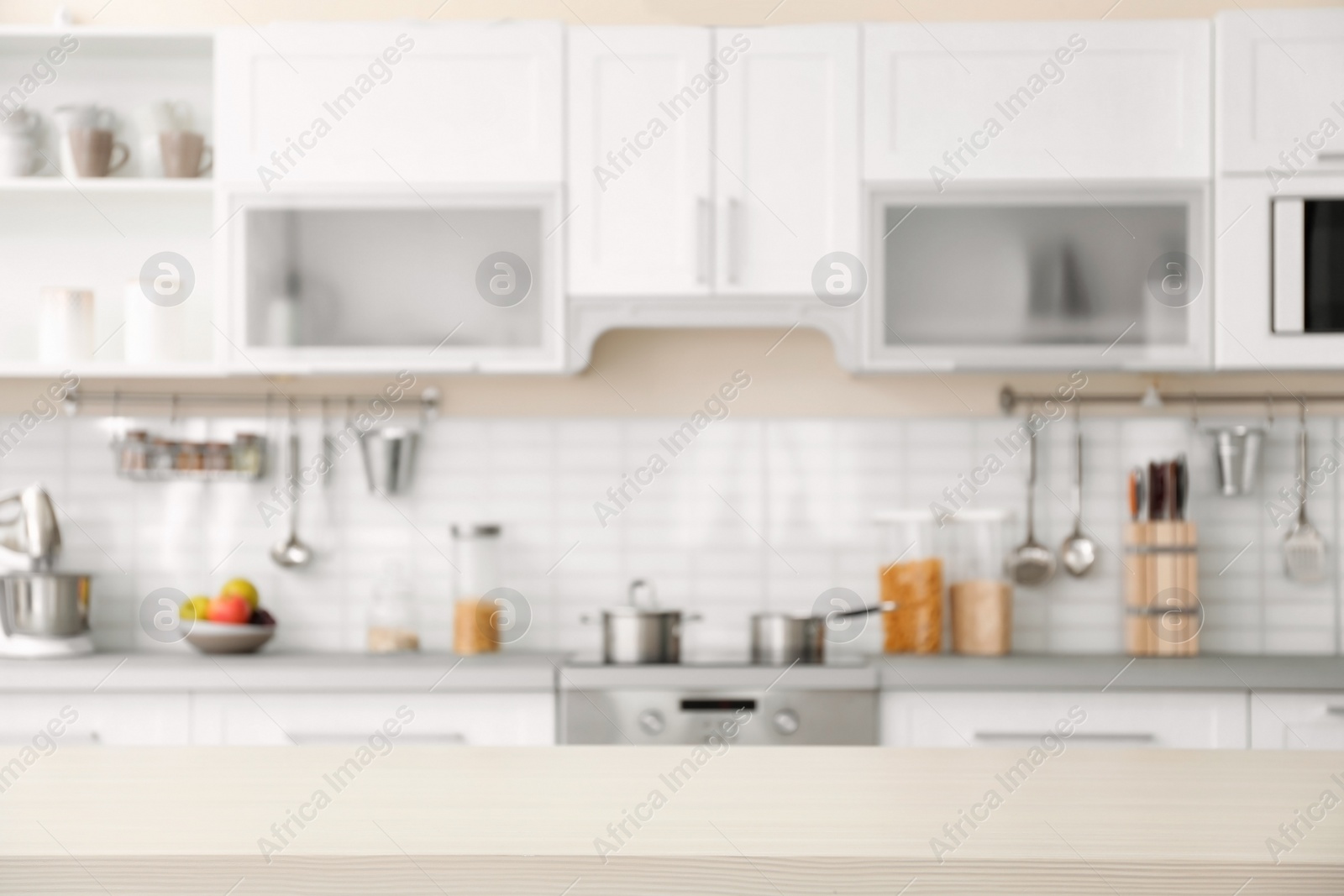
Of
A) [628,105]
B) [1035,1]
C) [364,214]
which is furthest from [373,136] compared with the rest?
[1035,1]

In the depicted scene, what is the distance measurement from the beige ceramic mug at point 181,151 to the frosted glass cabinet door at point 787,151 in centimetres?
124

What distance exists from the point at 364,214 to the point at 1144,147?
5.79 ft

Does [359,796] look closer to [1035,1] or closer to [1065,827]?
[1065,827]

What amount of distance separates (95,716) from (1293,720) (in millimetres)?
2489

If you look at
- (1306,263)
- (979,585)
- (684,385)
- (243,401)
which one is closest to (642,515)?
(684,385)

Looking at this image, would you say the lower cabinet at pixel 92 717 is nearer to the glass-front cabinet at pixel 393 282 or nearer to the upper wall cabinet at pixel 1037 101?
the glass-front cabinet at pixel 393 282

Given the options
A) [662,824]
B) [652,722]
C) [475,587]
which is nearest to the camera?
[662,824]

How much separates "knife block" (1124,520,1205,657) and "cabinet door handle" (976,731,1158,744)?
33 centimetres

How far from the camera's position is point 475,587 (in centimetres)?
282

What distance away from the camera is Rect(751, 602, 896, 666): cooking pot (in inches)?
98.3

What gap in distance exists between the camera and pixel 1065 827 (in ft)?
2.36

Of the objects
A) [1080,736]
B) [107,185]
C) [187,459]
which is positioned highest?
[107,185]

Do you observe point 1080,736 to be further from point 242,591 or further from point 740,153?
point 242,591

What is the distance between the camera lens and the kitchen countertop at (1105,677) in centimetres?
242
